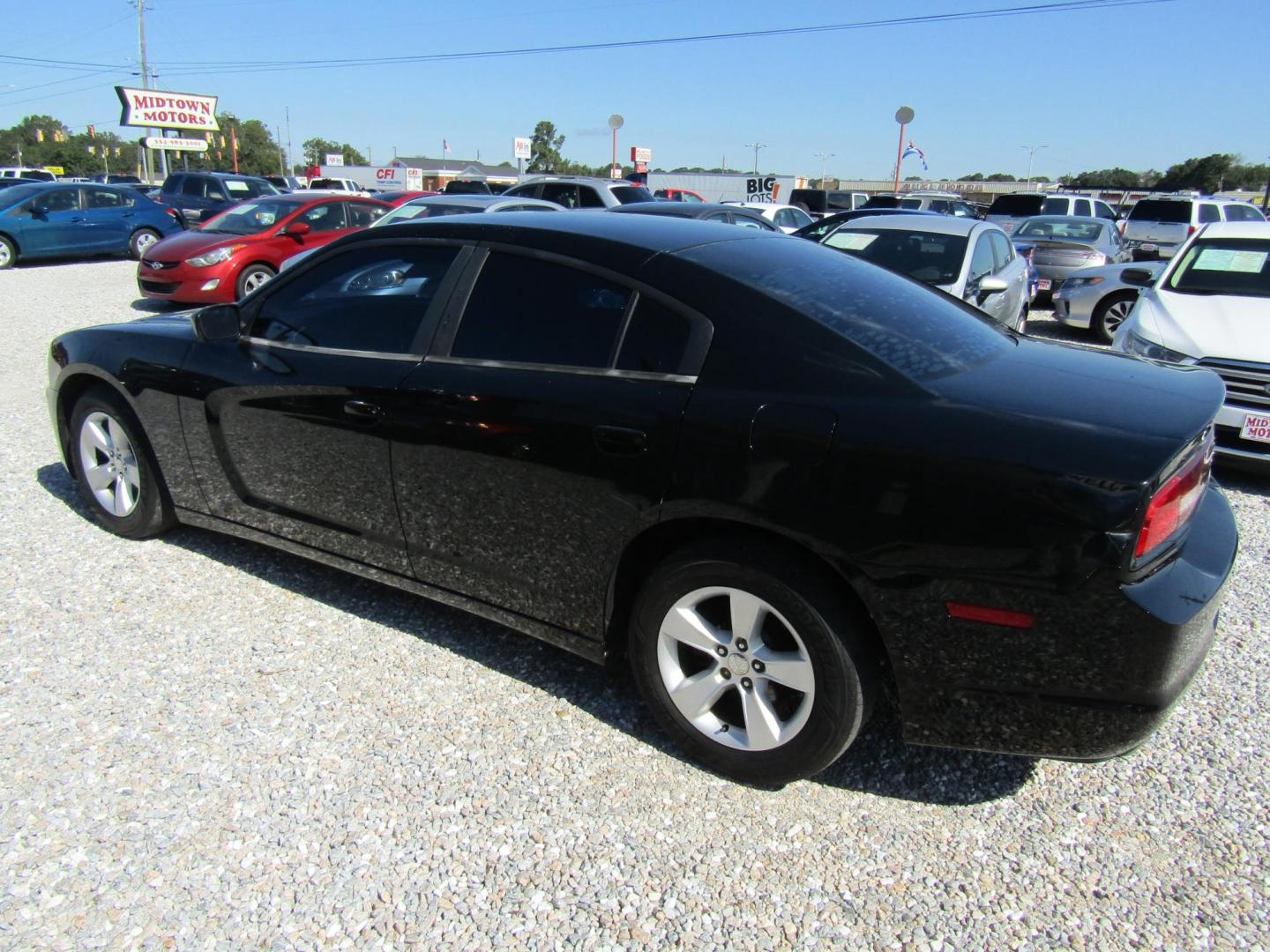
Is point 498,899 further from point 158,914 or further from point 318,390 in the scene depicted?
point 318,390

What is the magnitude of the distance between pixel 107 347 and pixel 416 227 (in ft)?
5.78

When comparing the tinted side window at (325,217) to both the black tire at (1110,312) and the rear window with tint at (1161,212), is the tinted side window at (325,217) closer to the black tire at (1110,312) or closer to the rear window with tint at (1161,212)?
the black tire at (1110,312)

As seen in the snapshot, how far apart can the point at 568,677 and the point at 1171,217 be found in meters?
20.5

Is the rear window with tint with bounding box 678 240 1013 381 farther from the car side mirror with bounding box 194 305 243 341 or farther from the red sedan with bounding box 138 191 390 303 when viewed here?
the red sedan with bounding box 138 191 390 303

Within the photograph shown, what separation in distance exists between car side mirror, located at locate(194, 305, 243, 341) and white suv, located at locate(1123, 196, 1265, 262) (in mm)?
18645

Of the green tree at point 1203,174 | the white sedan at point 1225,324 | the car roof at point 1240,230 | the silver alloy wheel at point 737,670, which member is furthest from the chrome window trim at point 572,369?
the green tree at point 1203,174

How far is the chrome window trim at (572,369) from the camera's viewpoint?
260 centimetres

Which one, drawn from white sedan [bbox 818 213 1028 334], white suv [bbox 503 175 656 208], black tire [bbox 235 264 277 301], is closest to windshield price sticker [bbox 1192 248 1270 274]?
white sedan [bbox 818 213 1028 334]

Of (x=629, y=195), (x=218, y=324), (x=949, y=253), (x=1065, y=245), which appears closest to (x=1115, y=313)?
(x=949, y=253)

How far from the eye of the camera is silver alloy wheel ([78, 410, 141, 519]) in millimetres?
4117

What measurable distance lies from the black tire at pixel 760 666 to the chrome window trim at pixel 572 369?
→ 1.67 ft

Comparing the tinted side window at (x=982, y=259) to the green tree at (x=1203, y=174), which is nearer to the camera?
the tinted side window at (x=982, y=259)

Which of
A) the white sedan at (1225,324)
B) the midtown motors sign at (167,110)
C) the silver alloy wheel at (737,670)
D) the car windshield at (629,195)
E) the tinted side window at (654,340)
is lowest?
the silver alloy wheel at (737,670)

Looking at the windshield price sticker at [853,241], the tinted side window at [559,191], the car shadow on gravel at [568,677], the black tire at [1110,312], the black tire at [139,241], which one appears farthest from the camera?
the black tire at [139,241]
